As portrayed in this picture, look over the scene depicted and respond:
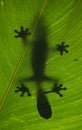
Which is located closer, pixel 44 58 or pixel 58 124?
pixel 58 124

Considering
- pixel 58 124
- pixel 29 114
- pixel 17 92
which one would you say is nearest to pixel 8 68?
Answer: pixel 17 92

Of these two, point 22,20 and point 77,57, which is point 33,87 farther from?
point 22,20

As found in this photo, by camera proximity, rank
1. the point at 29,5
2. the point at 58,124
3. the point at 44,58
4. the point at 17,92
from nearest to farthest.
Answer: the point at 58,124
the point at 17,92
the point at 44,58
the point at 29,5

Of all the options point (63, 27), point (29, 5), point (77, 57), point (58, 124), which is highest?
point (29, 5)

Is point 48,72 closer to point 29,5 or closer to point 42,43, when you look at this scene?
point 42,43

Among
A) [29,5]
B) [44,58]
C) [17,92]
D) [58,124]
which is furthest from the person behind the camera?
[29,5]

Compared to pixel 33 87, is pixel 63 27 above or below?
above
